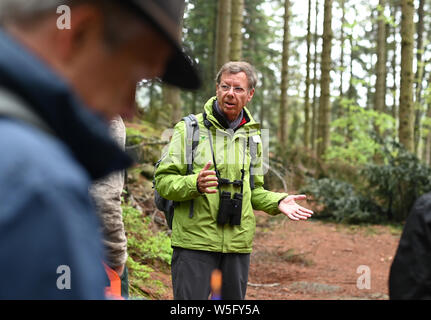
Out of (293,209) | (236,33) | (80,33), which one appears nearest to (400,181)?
(236,33)

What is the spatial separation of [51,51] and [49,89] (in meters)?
0.10

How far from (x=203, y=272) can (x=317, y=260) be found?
7.02 meters

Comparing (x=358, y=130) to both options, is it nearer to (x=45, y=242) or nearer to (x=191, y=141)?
(x=191, y=141)

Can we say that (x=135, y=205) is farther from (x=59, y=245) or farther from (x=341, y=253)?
(x=59, y=245)

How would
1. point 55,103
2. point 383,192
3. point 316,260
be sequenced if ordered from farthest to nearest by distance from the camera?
1. point 383,192
2. point 316,260
3. point 55,103

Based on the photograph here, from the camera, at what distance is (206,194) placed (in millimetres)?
4074

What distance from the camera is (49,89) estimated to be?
92 cm

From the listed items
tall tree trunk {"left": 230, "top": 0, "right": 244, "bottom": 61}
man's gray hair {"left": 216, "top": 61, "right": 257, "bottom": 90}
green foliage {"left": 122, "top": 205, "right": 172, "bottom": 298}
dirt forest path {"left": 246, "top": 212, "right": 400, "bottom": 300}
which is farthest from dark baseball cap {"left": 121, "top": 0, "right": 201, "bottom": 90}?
tall tree trunk {"left": 230, "top": 0, "right": 244, "bottom": 61}

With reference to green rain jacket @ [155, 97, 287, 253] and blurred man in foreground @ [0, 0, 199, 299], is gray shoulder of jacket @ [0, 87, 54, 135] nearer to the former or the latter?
blurred man in foreground @ [0, 0, 199, 299]

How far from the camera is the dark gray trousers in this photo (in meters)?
3.98

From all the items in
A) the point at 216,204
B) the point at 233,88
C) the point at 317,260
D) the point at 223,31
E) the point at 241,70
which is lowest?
the point at 317,260

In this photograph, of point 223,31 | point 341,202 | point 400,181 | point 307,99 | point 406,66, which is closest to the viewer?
point 223,31

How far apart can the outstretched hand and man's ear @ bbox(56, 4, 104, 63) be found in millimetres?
3140
